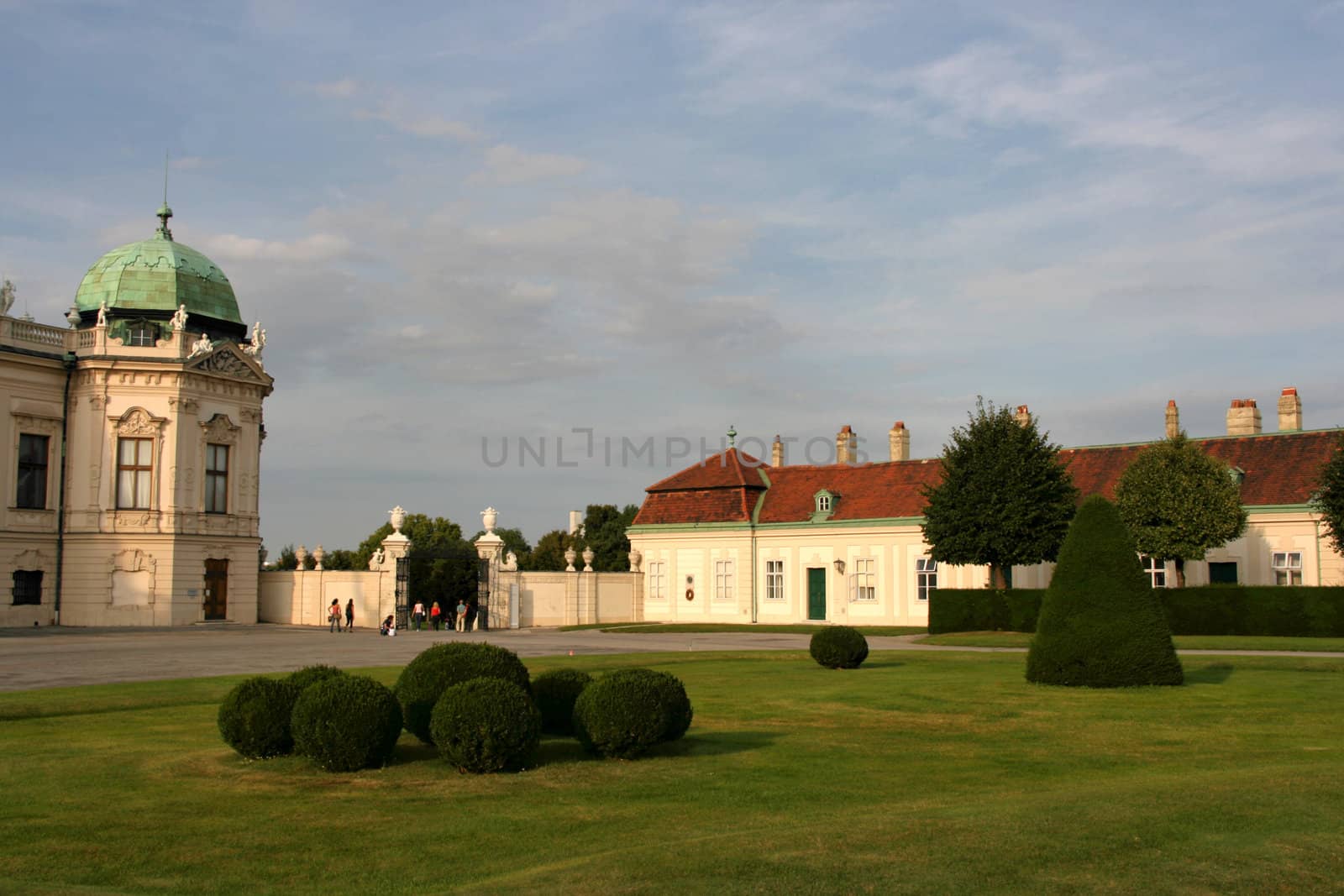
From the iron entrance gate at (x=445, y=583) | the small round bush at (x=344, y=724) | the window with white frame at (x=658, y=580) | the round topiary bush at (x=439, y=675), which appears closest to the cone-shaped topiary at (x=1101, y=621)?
the round topiary bush at (x=439, y=675)

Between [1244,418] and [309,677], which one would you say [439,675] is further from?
[1244,418]

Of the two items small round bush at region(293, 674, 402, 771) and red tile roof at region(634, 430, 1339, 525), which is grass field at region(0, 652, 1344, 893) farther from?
red tile roof at region(634, 430, 1339, 525)

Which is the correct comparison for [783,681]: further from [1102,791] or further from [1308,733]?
[1102,791]

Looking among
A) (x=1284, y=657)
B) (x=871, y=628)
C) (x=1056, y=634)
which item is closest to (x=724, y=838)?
(x=1056, y=634)

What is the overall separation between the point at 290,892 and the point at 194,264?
157 ft

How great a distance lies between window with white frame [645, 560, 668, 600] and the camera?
195 ft

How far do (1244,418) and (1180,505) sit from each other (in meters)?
11.5

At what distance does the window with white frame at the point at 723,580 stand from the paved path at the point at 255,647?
965cm

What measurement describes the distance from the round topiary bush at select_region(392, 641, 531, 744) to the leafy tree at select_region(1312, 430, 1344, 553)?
110 feet

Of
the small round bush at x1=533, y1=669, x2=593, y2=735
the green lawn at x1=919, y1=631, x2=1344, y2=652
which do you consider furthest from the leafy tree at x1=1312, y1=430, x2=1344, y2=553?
the small round bush at x1=533, y1=669, x2=593, y2=735

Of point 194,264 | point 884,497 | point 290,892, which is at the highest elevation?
point 194,264

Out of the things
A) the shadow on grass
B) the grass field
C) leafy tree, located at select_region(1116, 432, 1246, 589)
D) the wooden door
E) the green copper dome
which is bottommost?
the grass field

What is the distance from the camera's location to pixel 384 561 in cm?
5128

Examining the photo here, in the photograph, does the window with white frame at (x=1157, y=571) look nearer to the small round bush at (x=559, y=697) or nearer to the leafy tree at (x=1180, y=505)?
the leafy tree at (x=1180, y=505)
